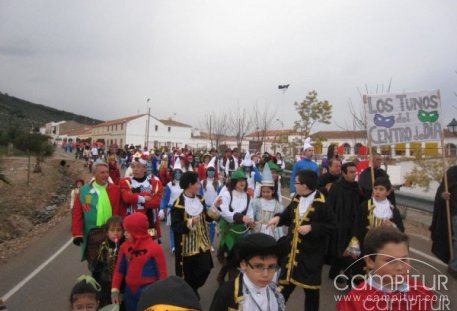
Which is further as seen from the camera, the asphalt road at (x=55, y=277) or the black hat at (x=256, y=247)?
the asphalt road at (x=55, y=277)

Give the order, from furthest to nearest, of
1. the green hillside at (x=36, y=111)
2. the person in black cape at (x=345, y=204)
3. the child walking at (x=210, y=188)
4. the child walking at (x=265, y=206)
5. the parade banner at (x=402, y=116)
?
the green hillside at (x=36, y=111)
the child walking at (x=210, y=188)
the parade banner at (x=402, y=116)
the person in black cape at (x=345, y=204)
the child walking at (x=265, y=206)

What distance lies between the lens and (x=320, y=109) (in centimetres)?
2730

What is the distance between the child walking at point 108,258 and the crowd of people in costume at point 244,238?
0.01m

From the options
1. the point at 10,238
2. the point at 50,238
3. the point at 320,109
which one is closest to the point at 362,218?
the point at 50,238

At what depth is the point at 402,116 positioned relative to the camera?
5.95 meters

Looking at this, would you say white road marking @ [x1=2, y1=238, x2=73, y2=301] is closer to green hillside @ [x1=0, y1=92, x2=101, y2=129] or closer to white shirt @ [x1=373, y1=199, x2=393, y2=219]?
white shirt @ [x1=373, y1=199, x2=393, y2=219]

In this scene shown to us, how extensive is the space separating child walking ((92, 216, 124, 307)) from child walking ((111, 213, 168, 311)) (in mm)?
407

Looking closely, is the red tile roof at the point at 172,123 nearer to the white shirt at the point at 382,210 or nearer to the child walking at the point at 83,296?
the white shirt at the point at 382,210

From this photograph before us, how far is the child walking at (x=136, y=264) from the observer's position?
3.69m

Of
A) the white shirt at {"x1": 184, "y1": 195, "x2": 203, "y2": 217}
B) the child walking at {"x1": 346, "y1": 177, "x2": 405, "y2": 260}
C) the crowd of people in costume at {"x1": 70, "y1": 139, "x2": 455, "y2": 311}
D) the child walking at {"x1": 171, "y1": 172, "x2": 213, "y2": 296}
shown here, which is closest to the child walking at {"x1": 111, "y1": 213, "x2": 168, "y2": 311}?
the crowd of people in costume at {"x1": 70, "y1": 139, "x2": 455, "y2": 311}

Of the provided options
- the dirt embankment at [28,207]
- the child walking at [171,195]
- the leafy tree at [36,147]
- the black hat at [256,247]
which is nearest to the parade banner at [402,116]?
the child walking at [171,195]

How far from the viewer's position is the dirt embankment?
9812 millimetres

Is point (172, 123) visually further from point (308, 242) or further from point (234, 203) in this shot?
point (308, 242)

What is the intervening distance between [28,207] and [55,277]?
9.21 m
